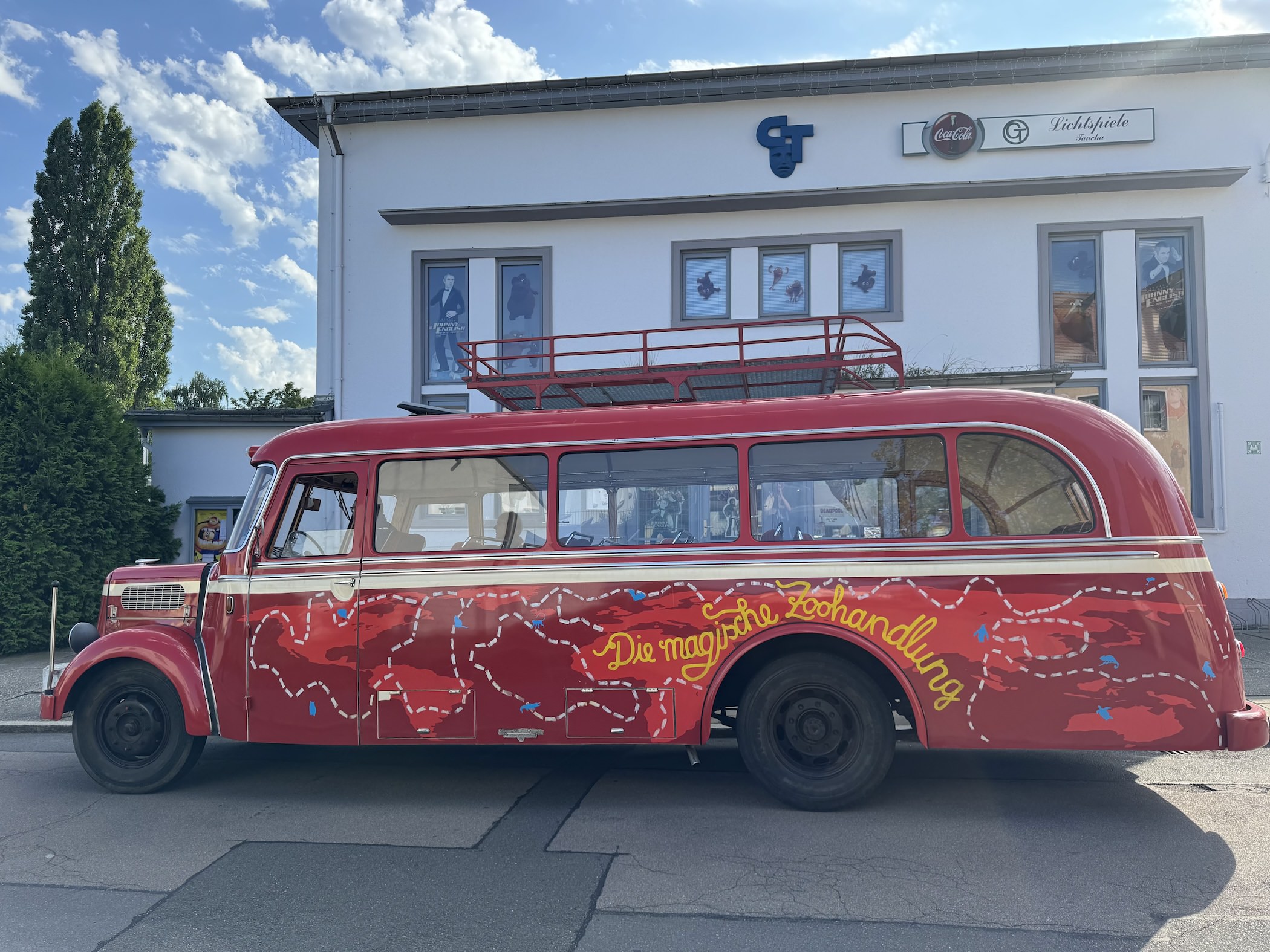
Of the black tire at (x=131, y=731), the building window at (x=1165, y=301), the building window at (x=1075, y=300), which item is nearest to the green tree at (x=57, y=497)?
the black tire at (x=131, y=731)

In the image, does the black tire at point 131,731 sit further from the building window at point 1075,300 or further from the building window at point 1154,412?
the building window at point 1154,412

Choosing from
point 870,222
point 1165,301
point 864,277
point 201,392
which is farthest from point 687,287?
point 201,392

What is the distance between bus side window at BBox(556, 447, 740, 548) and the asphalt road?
1755mm

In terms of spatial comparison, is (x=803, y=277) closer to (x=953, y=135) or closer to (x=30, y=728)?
(x=953, y=135)

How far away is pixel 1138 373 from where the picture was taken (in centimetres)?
1294

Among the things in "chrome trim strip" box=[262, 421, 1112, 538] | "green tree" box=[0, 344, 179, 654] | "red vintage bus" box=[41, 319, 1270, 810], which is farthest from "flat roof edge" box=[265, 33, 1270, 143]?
"chrome trim strip" box=[262, 421, 1112, 538]

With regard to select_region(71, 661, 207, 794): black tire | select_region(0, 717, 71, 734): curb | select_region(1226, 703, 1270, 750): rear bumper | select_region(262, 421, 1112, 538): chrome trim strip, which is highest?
select_region(262, 421, 1112, 538): chrome trim strip

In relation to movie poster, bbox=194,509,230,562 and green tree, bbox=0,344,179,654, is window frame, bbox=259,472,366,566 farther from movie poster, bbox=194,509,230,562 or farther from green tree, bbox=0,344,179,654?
movie poster, bbox=194,509,230,562

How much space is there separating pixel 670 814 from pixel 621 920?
1.56 meters

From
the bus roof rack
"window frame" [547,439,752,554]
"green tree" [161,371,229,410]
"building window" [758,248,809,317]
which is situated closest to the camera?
"window frame" [547,439,752,554]

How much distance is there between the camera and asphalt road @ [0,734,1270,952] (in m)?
3.89

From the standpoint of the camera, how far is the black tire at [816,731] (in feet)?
17.7

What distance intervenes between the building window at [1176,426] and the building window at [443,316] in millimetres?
10484

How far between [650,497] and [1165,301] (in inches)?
432
